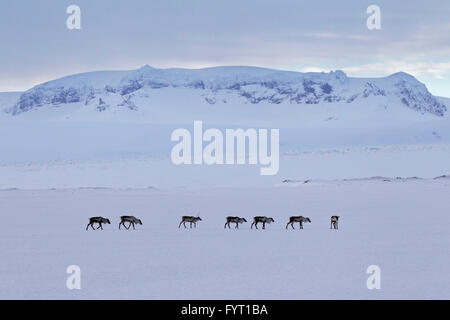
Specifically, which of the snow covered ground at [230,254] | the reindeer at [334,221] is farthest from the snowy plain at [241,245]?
the reindeer at [334,221]

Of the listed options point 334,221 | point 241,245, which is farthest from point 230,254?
point 334,221

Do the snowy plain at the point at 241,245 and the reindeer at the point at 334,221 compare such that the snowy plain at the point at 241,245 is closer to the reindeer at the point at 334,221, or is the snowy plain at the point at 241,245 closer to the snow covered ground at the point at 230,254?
the snow covered ground at the point at 230,254

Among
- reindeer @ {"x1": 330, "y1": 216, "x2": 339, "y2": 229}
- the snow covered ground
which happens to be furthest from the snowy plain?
reindeer @ {"x1": 330, "y1": 216, "x2": 339, "y2": 229}

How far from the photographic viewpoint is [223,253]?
1345 centimetres

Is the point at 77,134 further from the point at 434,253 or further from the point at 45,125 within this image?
the point at 434,253

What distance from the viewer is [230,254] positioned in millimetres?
13320

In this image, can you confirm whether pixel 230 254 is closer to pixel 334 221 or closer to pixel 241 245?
pixel 241 245

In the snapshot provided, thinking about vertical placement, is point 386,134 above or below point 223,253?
above

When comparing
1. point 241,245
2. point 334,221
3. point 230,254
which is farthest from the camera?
point 334,221

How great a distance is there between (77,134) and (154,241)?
107 meters

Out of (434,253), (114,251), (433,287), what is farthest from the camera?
(114,251)

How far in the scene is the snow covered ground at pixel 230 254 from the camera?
32.6ft

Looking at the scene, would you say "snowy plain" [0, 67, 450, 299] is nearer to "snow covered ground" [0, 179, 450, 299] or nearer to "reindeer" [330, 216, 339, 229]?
"snow covered ground" [0, 179, 450, 299]
